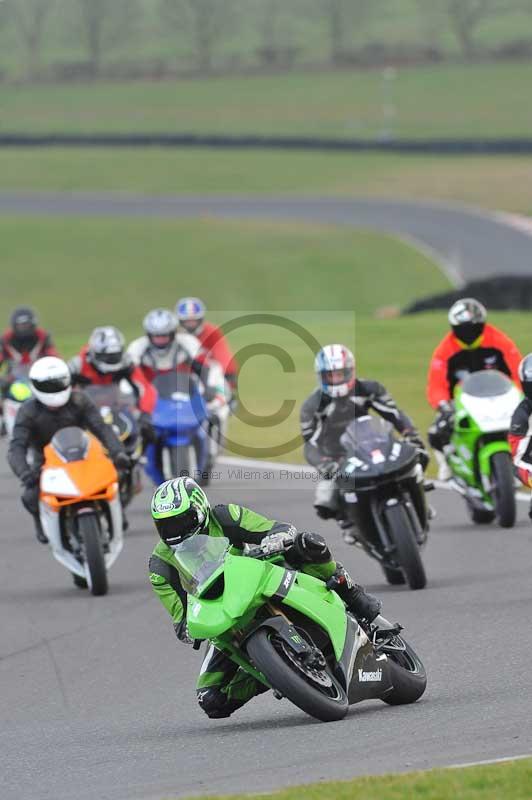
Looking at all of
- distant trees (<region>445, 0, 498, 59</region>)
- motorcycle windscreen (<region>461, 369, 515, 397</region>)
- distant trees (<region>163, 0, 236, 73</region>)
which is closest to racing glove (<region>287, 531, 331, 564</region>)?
motorcycle windscreen (<region>461, 369, 515, 397</region>)

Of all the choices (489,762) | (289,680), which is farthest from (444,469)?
(489,762)

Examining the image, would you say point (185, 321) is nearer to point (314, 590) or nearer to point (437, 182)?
point (314, 590)

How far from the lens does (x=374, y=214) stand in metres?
51.1

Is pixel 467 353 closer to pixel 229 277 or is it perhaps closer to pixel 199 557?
pixel 199 557

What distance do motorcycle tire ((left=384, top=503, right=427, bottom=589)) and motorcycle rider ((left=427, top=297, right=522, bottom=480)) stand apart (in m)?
2.69

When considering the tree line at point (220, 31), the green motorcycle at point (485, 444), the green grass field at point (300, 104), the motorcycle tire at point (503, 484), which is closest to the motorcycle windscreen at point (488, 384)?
the green motorcycle at point (485, 444)

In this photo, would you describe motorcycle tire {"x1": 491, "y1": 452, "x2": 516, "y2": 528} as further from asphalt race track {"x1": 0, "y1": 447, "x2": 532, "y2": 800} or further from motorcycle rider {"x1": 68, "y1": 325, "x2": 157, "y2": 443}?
motorcycle rider {"x1": 68, "y1": 325, "x2": 157, "y2": 443}

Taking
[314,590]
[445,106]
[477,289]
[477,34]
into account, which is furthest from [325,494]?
[477,34]

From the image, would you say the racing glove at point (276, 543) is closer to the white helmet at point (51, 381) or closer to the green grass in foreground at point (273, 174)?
the white helmet at point (51, 381)

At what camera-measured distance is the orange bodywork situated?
452 inches

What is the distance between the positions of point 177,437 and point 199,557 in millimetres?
8136

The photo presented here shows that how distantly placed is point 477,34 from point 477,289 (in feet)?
232

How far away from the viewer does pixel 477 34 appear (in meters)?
96.2

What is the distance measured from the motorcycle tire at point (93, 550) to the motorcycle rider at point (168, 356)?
15.2ft
